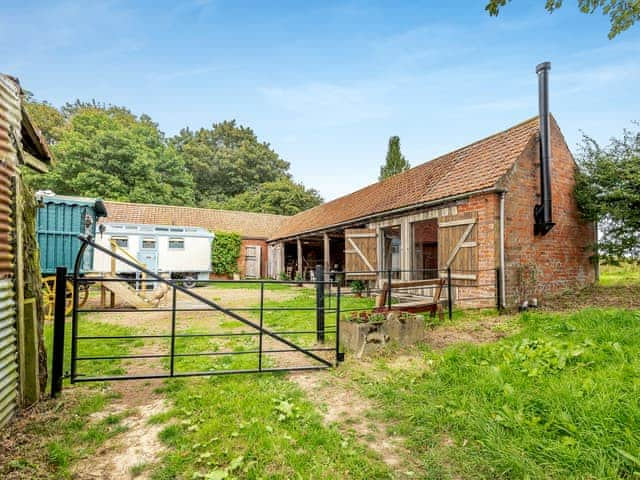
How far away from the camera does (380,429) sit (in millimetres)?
2439

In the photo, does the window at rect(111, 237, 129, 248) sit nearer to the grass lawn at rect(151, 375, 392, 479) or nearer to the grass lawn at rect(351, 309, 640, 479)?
the grass lawn at rect(151, 375, 392, 479)

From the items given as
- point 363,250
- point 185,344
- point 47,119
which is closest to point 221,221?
point 363,250

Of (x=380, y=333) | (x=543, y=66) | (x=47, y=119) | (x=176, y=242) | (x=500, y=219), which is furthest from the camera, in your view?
(x=47, y=119)

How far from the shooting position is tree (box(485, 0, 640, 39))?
470cm

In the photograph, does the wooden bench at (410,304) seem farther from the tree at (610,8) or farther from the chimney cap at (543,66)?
the chimney cap at (543,66)

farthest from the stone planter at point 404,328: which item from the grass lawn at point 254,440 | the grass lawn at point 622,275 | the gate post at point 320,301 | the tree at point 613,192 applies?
the grass lawn at point 622,275

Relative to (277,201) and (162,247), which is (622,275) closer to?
(162,247)

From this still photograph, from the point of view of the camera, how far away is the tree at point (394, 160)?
105ft

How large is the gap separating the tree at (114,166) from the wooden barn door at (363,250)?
797 inches

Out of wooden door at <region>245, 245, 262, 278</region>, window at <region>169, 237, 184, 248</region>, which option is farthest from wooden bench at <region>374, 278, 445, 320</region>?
wooden door at <region>245, 245, 262, 278</region>

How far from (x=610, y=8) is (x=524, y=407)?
6336 mm

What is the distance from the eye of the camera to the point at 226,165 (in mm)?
36000

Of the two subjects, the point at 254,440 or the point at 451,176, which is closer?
the point at 254,440

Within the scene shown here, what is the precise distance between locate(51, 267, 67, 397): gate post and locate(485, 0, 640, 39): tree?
6.74 meters
